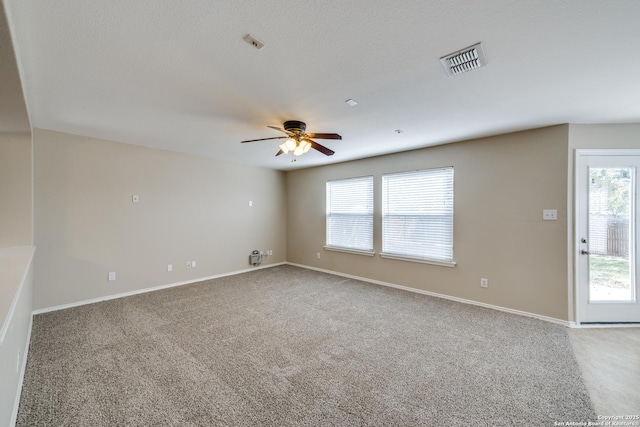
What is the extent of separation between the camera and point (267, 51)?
180 centimetres

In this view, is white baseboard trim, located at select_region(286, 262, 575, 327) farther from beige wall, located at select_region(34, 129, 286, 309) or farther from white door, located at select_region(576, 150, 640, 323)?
beige wall, located at select_region(34, 129, 286, 309)

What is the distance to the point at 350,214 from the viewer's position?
553cm

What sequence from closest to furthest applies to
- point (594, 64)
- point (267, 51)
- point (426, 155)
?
point (267, 51)
point (594, 64)
point (426, 155)

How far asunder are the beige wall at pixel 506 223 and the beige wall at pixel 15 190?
17.0 feet

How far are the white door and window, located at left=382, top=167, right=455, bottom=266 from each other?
4.86ft

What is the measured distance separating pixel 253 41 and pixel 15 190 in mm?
3559

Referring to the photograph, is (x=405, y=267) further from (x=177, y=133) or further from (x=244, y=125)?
(x=177, y=133)

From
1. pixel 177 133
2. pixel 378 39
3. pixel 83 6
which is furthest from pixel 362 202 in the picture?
pixel 83 6

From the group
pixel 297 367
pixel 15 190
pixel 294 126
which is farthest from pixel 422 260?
pixel 15 190

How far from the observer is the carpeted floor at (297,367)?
174cm

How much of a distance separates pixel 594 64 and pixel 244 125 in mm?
3282

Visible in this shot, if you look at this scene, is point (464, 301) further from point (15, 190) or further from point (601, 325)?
point (15, 190)

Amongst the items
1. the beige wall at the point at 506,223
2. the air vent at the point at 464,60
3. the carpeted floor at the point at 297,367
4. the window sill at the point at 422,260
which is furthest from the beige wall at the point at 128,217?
the air vent at the point at 464,60

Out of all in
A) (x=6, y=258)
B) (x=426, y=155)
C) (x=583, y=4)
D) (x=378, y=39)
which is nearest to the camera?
(x=583, y=4)
